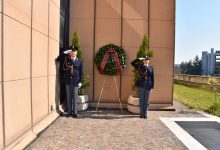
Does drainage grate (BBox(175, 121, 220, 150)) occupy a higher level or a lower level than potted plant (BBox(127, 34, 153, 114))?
lower

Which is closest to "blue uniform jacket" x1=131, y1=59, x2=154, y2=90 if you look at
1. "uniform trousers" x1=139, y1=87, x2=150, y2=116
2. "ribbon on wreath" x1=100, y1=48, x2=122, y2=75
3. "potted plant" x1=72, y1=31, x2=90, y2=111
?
"uniform trousers" x1=139, y1=87, x2=150, y2=116

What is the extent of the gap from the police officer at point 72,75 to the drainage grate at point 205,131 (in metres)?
2.55

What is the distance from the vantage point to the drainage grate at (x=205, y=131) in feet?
17.7

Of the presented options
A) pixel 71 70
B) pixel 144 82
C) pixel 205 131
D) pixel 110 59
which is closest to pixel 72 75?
pixel 71 70

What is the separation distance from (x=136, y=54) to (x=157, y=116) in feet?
6.44

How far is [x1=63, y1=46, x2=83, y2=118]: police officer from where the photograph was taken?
741 cm

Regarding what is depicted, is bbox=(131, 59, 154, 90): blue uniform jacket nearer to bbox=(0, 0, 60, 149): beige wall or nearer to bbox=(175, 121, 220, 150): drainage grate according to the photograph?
bbox=(175, 121, 220, 150): drainage grate

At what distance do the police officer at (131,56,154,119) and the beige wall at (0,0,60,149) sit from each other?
213 centimetres

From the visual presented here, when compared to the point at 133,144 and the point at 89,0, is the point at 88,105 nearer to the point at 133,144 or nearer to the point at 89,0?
the point at 89,0

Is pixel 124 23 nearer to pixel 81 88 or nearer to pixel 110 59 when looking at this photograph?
pixel 110 59

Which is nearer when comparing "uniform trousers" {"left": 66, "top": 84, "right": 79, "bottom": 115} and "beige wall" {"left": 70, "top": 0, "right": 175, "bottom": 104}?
"uniform trousers" {"left": 66, "top": 84, "right": 79, "bottom": 115}

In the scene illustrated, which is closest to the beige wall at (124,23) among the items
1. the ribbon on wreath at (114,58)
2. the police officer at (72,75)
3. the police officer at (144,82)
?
the ribbon on wreath at (114,58)

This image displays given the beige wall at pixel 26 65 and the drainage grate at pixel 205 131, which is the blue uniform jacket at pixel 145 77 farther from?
the beige wall at pixel 26 65

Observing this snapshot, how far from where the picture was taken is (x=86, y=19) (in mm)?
9055
